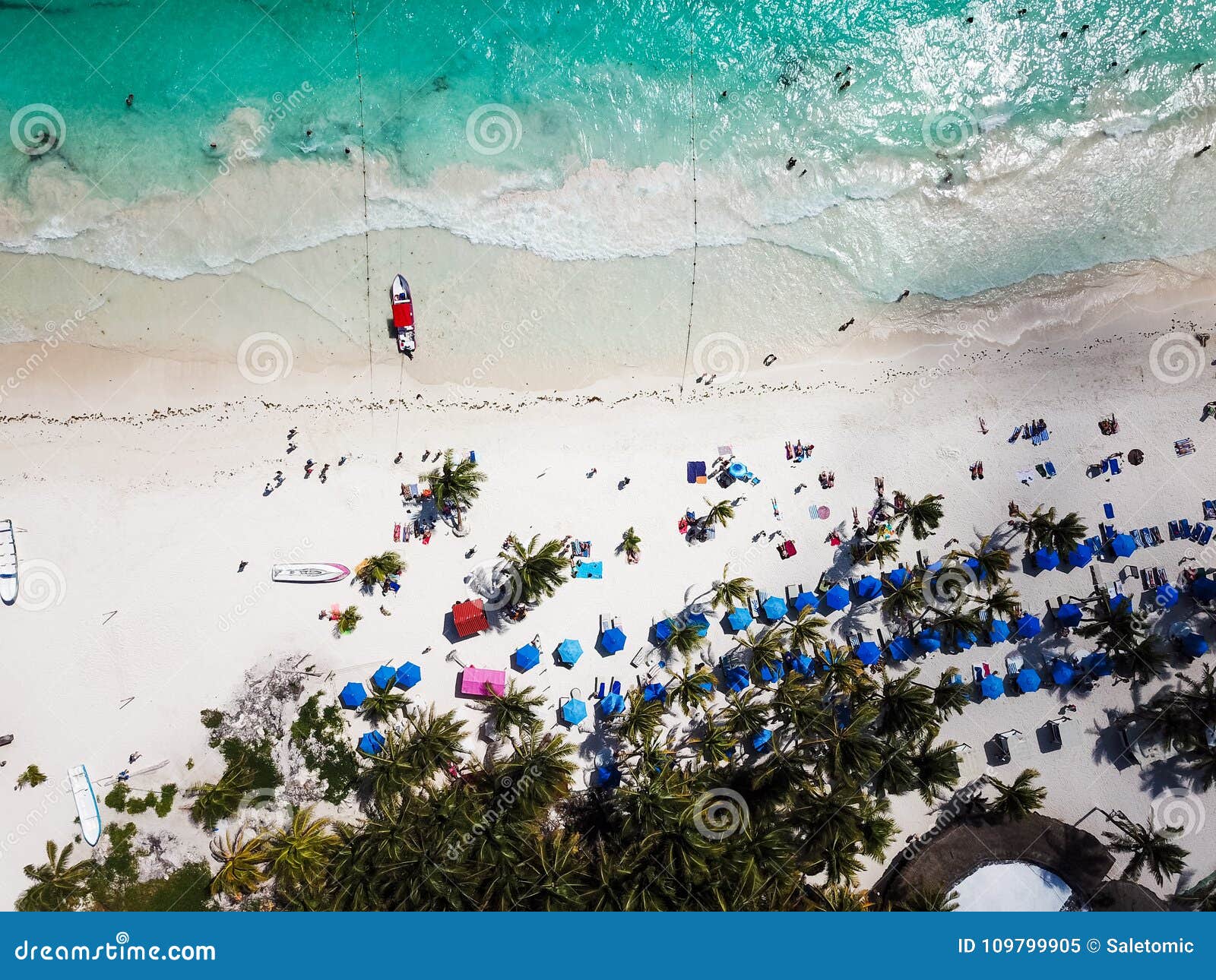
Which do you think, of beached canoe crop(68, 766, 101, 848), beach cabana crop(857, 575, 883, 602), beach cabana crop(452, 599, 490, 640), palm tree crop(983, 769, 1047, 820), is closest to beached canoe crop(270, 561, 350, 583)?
beach cabana crop(452, 599, 490, 640)

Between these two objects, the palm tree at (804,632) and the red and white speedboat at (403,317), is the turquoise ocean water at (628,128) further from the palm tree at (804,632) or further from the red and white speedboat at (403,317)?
the palm tree at (804,632)

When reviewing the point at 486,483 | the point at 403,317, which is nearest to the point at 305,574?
the point at 486,483

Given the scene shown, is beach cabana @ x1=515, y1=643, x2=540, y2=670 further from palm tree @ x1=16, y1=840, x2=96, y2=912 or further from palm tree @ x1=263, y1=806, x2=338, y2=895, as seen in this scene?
palm tree @ x1=16, y1=840, x2=96, y2=912

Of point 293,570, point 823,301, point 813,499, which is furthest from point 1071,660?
point 293,570

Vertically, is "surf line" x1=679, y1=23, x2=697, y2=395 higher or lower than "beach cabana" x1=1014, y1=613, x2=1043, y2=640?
higher

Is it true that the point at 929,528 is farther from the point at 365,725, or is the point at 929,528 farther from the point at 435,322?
the point at 365,725

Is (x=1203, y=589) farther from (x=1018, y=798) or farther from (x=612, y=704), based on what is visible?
(x=612, y=704)
